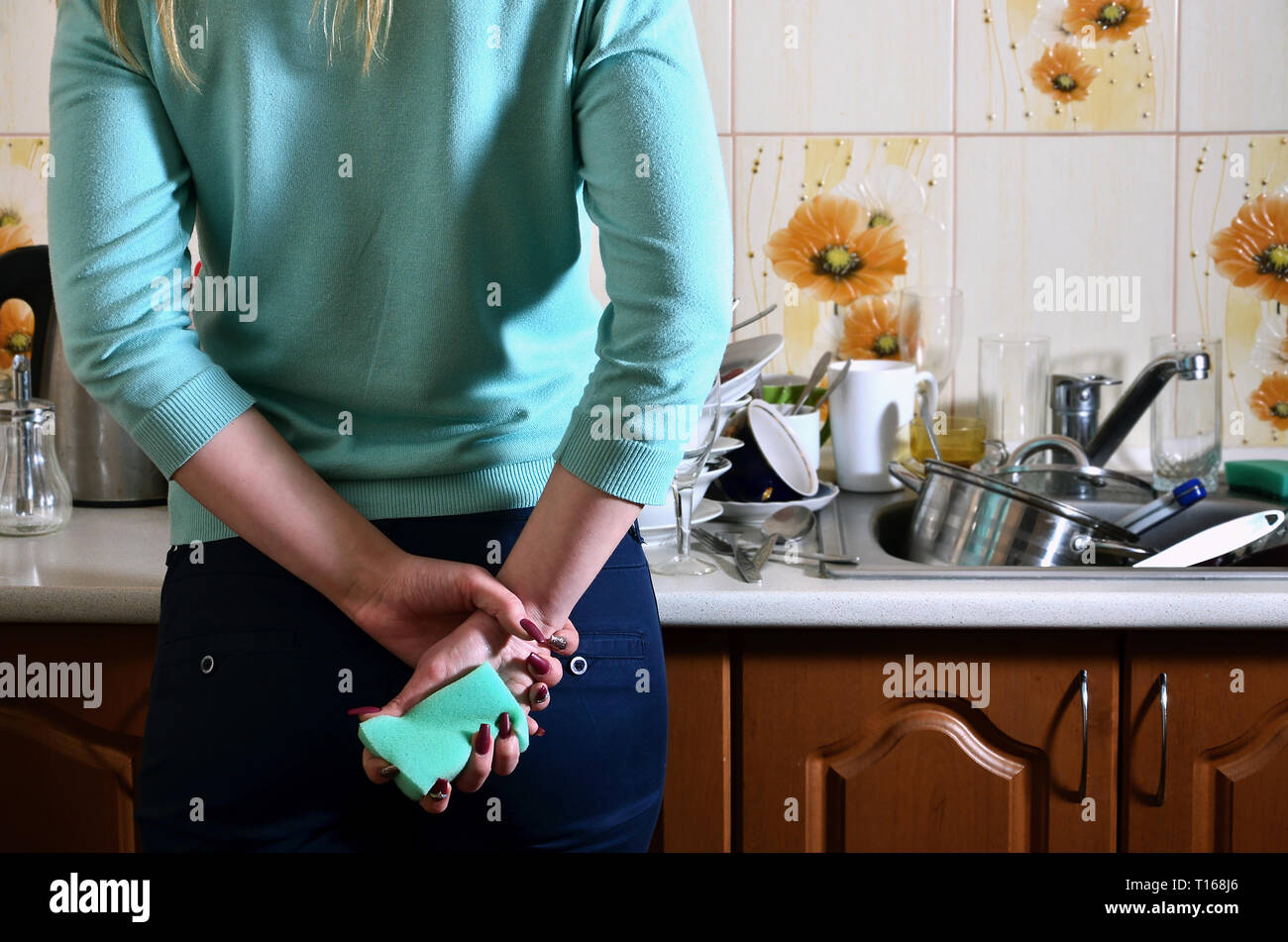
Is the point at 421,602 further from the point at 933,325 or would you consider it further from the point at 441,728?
the point at 933,325

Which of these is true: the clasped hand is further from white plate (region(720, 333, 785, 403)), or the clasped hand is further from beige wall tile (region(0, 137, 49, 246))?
beige wall tile (region(0, 137, 49, 246))

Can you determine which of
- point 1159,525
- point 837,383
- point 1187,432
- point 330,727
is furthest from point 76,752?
point 1187,432

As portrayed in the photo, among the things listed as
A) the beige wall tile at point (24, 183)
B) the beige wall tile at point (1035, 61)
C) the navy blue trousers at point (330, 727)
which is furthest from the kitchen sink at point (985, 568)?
the beige wall tile at point (24, 183)

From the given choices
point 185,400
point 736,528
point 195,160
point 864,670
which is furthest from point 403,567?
point 736,528

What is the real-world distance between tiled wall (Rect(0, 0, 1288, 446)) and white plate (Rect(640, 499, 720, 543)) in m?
0.42

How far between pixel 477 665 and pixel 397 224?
0.85 ft

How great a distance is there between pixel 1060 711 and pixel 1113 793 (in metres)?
0.09

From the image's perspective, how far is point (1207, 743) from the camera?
3.36 feet

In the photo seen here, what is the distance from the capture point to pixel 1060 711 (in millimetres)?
1028

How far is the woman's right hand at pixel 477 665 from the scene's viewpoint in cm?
66

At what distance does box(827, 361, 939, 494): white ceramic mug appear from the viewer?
1.42 metres

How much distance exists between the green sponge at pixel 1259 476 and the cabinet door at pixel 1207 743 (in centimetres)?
41

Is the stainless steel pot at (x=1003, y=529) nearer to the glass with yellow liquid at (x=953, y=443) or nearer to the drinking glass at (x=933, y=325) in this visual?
the glass with yellow liquid at (x=953, y=443)

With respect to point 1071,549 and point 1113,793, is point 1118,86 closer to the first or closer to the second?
point 1071,549
